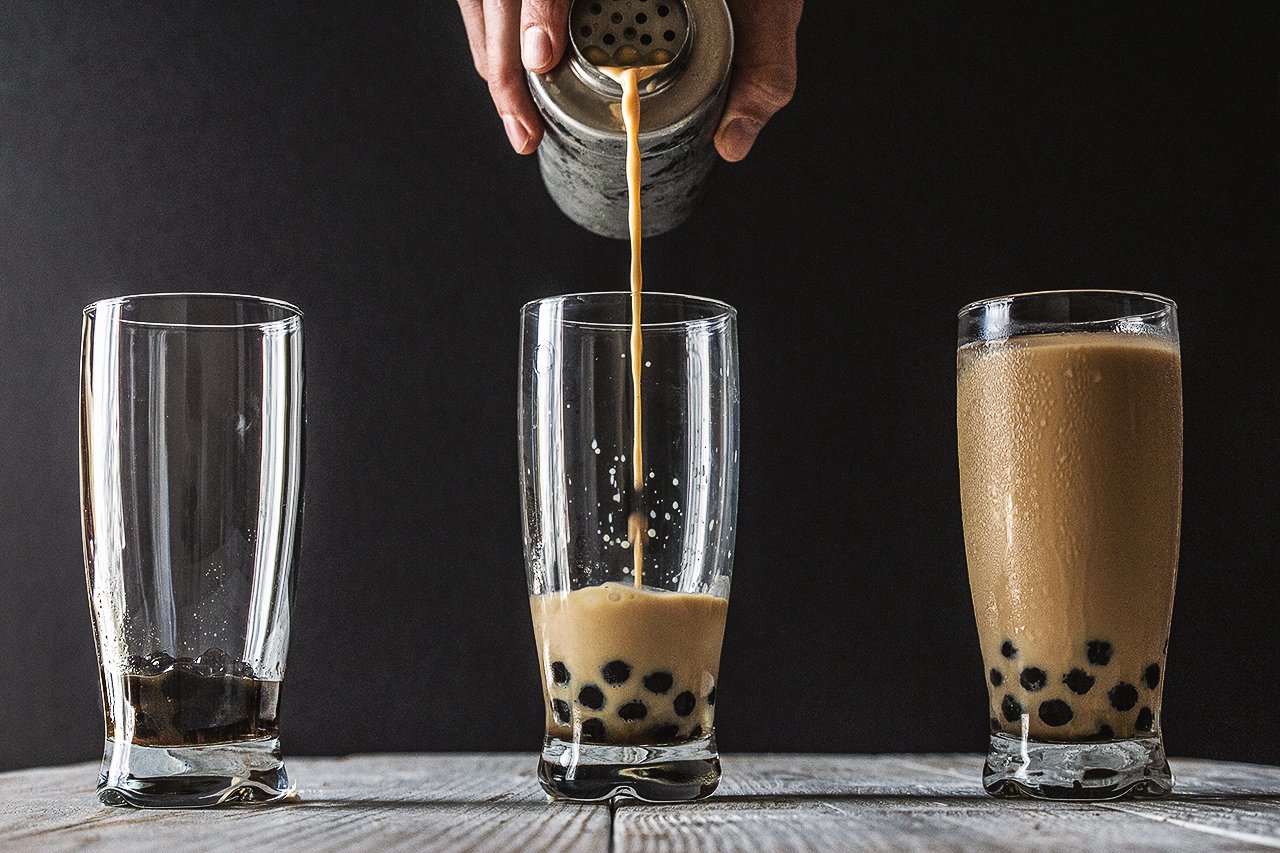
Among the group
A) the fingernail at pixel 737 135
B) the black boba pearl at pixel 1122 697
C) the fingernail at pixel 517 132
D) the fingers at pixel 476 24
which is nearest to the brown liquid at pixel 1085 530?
the black boba pearl at pixel 1122 697

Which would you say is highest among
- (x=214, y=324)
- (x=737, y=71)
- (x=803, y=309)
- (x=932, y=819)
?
(x=737, y=71)

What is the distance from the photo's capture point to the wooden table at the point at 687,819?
0.47 metres

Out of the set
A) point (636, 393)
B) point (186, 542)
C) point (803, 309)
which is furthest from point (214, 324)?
point (803, 309)

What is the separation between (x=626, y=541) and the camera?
629mm

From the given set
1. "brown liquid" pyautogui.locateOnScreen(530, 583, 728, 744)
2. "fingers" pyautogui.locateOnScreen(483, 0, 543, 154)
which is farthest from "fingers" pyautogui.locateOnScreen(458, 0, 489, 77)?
"brown liquid" pyautogui.locateOnScreen(530, 583, 728, 744)

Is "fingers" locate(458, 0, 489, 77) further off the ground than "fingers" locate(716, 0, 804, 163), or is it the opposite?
"fingers" locate(458, 0, 489, 77)

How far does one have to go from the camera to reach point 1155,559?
2.10 feet

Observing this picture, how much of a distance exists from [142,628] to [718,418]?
1.07 feet

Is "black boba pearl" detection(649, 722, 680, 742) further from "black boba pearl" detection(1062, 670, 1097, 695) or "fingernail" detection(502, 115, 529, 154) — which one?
"fingernail" detection(502, 115, 529, 154)

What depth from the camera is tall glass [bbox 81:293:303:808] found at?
584mm

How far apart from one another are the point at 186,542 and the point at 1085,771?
490 millimetres

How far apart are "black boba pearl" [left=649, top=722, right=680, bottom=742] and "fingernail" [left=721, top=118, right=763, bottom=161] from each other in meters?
0.42

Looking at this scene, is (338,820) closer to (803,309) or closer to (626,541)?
(626,541)

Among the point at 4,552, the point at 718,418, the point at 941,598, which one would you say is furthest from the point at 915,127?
the point at 4,552
